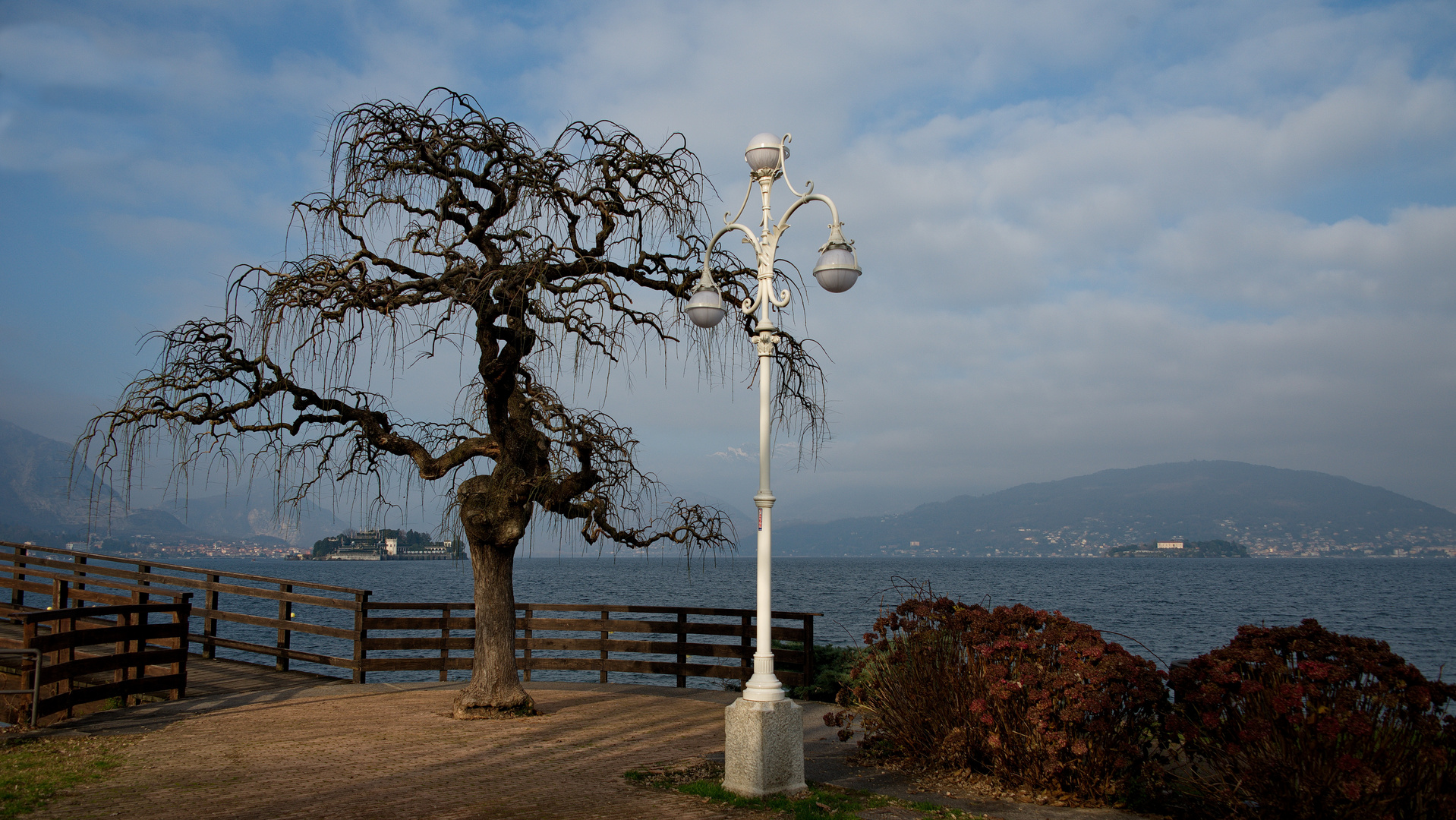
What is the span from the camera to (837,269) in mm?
6762

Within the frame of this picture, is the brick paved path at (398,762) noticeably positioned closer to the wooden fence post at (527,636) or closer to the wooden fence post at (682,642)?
the wooden fence post at (682,642)

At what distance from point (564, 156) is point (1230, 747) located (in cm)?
784

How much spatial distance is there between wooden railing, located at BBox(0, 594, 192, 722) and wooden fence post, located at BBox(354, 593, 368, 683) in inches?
81.3

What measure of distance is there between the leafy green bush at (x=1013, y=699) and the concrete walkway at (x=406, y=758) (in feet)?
1.29

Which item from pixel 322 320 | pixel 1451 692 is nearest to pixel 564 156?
pixel 322 320

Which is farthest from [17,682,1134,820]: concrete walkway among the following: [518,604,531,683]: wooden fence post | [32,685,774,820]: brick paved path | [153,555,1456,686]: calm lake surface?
[153,555,1456,686]: calm lake surface

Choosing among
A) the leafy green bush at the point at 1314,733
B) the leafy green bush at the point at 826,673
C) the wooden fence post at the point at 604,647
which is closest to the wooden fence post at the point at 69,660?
the wooden fence post at the point at 604,647

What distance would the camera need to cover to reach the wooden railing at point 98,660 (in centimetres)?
864

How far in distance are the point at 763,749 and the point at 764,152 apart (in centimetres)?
480

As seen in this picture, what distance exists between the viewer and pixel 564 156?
366 inches

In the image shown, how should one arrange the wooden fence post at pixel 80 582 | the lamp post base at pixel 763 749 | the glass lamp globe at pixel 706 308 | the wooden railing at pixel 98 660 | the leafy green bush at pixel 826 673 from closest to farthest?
the lamp post base at pixel 763 749, the glass lamp globe at pixel 706 308, the wooden railing at pixel 98 660, the leafy green bush at pixel 826 673, the wooden fence post at pixel 80 582

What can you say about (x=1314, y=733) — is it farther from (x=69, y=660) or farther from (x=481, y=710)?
(x=69, y=660)

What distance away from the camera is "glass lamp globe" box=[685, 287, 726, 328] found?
7.37m

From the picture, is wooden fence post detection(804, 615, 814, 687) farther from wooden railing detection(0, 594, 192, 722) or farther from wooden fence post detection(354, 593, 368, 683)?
wooden railing detection(0, 594, 192, 722)
